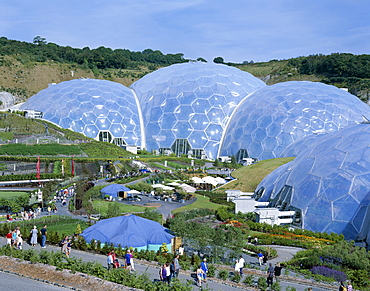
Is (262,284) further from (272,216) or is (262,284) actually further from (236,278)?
(272,216)

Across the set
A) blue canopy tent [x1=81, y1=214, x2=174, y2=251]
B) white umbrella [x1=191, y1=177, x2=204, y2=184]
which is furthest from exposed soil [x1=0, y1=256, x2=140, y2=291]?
white umbrella [x1=191, y1=177, x2=204, y2=184]

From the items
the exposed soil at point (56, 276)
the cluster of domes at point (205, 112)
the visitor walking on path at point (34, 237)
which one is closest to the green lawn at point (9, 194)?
the visitor walking on path at point (34, 237)

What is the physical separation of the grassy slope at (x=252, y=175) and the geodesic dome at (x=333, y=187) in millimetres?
9374

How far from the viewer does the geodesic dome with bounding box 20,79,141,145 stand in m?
62.5

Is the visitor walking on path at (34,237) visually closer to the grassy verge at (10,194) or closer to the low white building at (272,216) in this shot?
the grassy verge at (10,194)

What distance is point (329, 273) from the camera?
18.6 m

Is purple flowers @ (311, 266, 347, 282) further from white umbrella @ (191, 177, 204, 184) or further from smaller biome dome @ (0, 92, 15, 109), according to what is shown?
smaller biome dome @ (0, 92, 15, 109)

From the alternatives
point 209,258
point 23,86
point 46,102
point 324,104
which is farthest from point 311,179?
point 23,86

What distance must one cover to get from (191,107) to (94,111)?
43.6 ft

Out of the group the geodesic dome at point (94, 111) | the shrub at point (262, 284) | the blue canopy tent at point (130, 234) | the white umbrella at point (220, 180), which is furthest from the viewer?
the geodesic dome at point (94, 111)

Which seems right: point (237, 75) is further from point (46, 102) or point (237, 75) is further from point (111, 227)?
point (111, 227)

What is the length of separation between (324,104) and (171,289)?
47.8 metres

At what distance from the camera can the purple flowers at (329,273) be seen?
18.1 m

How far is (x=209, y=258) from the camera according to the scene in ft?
67.6
